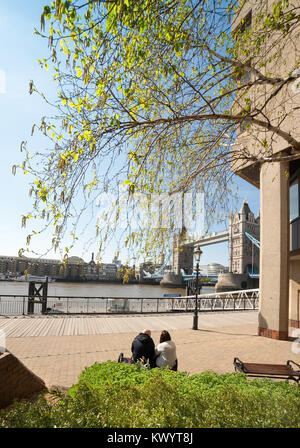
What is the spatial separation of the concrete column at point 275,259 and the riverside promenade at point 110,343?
0.80 m

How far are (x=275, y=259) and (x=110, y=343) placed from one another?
7.79 metres

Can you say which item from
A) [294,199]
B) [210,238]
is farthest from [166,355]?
[210,238]

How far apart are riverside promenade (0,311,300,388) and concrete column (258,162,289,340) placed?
80cm

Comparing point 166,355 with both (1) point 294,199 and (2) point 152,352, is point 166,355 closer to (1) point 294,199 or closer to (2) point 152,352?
(2) point 152,352

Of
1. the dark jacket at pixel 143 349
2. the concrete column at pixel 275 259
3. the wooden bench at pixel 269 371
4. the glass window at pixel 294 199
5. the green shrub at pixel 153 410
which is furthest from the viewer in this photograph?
the glass window at pixel 294 199

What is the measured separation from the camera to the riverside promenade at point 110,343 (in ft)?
24.5

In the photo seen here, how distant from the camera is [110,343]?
9906 mm

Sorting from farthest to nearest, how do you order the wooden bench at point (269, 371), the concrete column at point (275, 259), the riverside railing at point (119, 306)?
1. the riverside railing at point (119, 306)
2. the concrete column at point (275, 259)
3. the wooden bench at point (269, 371)

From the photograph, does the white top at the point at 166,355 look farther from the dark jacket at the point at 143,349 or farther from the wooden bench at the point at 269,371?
the wooden bench at the point at 269,371

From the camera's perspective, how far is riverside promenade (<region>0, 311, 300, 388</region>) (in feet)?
24.5

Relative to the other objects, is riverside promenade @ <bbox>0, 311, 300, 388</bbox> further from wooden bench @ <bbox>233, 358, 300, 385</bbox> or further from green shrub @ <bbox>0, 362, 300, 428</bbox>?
green shrub @ <bbox>0, 362, 300, 428</bbox>

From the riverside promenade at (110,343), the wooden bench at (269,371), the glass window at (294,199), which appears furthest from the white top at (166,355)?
the glass window at (294,199)

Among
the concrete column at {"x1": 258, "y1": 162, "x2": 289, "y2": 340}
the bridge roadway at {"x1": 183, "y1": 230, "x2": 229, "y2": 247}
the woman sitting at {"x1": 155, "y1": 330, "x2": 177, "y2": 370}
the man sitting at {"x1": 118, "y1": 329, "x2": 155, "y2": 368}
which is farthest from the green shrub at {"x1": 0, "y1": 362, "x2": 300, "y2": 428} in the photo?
the concrete column at {"x1": 258, "y1": 162, "x2": 289, "y2": 340}
